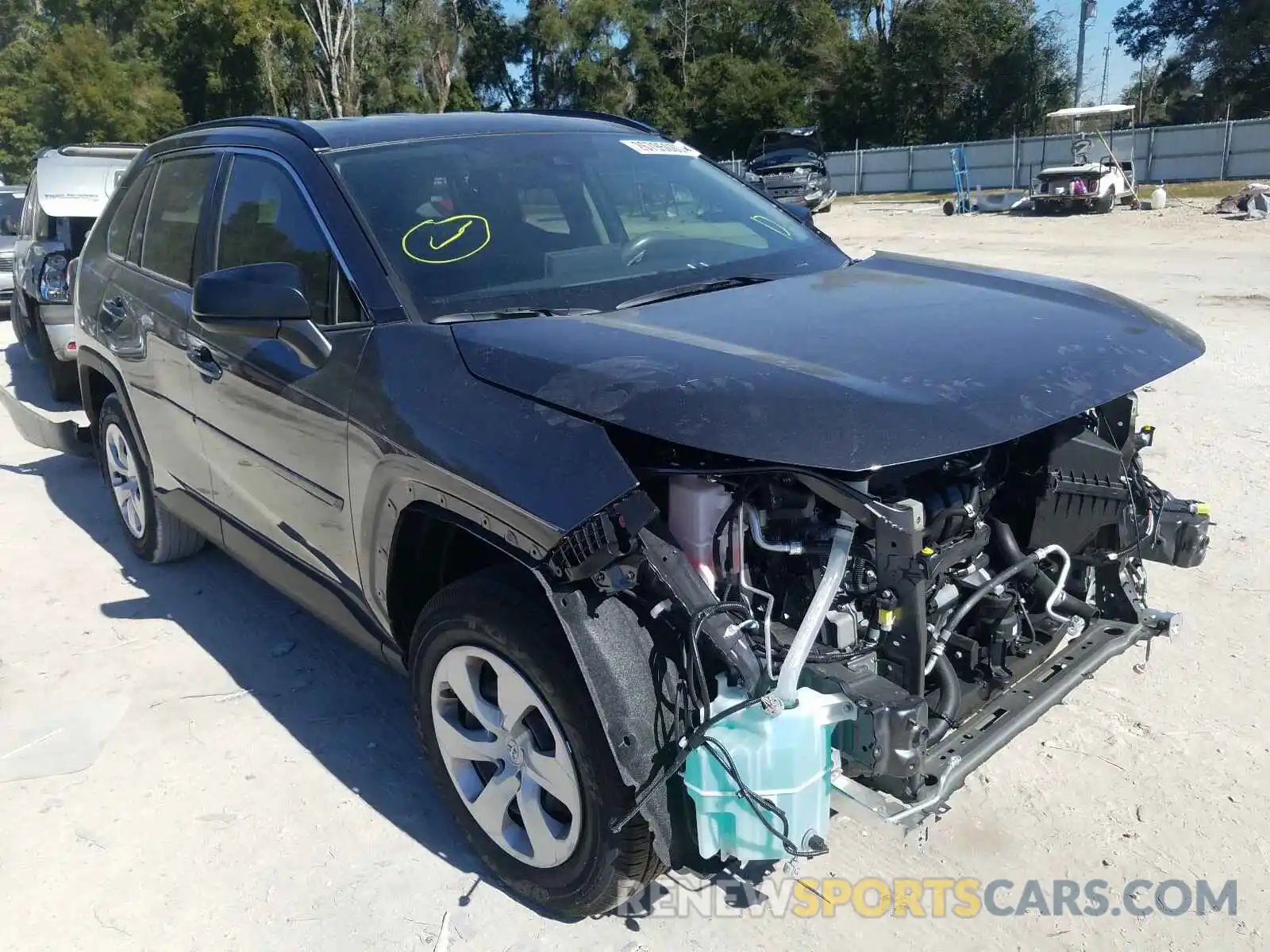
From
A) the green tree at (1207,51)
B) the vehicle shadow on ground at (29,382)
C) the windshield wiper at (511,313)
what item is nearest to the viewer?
the windshield wiper at (511,313)

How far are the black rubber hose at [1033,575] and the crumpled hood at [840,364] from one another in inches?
21.3

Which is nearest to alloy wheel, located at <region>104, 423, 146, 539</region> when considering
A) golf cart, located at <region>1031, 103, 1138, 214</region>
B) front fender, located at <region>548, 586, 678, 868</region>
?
front fender, located at <region>548, 586, 678, 868</region>

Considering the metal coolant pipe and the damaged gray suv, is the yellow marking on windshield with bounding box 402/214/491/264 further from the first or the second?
the metal coolant pipe

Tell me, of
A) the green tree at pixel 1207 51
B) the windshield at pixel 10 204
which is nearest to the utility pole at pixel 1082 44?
the green tree at pixel 1207 51

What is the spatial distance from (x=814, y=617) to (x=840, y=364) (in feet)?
1.88

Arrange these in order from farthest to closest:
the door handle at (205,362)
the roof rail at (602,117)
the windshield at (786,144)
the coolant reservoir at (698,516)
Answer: the windshield at (786,144)
the roof rail at (602,117)
the door handle at (205,362)
the coolant reservoir at (698,516)

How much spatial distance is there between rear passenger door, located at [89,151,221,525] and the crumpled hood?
5.65ft

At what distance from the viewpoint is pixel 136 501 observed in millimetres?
4840

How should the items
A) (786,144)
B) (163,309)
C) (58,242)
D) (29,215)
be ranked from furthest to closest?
1. (786,144)
2. (29,215)
3. (58,242)
4. (163,309)

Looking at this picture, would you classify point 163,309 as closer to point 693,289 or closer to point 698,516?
point 693,289

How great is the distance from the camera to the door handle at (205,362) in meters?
3.53

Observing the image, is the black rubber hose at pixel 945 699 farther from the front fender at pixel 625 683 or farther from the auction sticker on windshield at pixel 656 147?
the auction sticker on windshield at pixel 656 147

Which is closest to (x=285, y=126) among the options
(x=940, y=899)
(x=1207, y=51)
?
(x=940, y=899)

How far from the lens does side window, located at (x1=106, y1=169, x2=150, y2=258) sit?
454 centimetres
